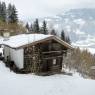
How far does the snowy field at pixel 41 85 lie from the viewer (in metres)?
21.8

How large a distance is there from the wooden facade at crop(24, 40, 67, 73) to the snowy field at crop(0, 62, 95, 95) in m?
1.88

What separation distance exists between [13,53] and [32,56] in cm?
321

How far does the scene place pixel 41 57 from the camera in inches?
1188

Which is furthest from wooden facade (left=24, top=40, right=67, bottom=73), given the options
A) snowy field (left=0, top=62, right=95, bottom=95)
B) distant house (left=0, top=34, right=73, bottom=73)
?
snowy field (left=0, top=62, right=95, bottom=95)

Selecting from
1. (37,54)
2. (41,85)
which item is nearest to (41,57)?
(37,54)

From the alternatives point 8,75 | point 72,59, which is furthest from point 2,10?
point 8,75

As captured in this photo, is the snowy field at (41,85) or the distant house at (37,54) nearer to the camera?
the snowy field at (41,85)

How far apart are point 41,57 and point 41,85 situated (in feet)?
21.3

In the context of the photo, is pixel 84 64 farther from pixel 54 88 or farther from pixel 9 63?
pixel 54 88

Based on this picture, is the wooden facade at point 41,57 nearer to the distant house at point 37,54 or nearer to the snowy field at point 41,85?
the distant house at point 37,54

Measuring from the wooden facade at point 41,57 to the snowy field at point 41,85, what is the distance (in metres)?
1.88

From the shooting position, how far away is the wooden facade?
2980 centimetres

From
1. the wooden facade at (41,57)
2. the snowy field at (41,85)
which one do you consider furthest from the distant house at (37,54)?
the snowy field at (41,85)

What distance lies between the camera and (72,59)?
Result: 8606cm
